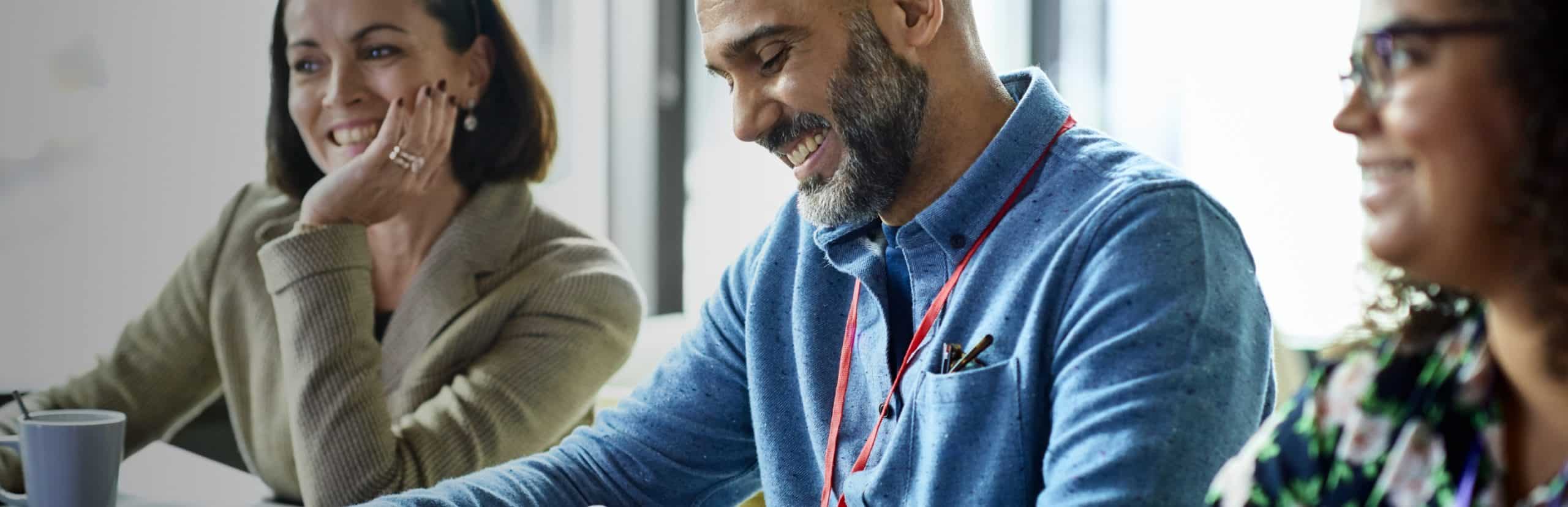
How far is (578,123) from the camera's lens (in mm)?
2059

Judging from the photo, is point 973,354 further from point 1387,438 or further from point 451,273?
point 451,273

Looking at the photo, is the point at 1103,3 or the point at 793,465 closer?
the point at 793,465

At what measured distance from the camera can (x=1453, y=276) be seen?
676 millimetres

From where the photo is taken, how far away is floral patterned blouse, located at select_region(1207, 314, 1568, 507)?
728mm

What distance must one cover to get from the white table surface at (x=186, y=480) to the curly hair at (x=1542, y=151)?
5.57 feet

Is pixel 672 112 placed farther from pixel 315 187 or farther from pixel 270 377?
pixel 270 377

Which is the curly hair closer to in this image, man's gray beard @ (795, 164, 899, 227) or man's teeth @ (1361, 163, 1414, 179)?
man's teeth @ (1361, 163, 1414, 179)

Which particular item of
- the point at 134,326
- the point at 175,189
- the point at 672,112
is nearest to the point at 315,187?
the point at 175,189

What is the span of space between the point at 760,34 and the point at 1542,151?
892 millimetres

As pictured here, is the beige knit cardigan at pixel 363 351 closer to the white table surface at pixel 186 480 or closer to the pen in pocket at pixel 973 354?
the white table surface at pixel 186 480

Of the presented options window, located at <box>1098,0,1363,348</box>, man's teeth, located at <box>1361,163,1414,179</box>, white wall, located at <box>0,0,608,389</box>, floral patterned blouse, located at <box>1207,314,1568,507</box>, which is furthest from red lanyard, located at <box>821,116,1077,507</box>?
window, located at <box>1098,0,1363,348</box>

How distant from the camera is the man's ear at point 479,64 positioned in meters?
1.96

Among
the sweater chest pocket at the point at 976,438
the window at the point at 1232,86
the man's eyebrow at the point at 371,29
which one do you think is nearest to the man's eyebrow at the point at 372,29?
the man's eyebrow at the point at 371,29

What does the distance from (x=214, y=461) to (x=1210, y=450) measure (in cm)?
145
